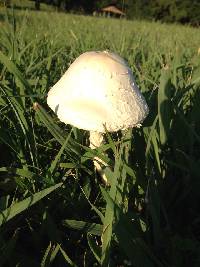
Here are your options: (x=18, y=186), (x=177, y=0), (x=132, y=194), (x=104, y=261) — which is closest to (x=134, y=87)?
(x=132, y=194)

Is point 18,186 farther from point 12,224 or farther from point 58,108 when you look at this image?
point 58,108

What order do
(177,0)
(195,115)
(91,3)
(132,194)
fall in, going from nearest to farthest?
(132,194)
(195,115)
(177,0)
(91,3)

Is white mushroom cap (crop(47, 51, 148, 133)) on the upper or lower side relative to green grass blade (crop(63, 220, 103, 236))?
upper

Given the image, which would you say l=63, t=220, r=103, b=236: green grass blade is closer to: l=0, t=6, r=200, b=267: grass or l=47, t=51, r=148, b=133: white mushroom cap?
l=0, t=6, r=200, b=267: grass

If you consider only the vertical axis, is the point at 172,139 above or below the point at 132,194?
above

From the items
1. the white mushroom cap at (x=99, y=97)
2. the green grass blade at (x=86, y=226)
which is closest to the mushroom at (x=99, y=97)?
the white mushroom cap at (x=99, y=97)

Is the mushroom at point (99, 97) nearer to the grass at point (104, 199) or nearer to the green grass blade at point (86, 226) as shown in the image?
the grass at point (104, 199)

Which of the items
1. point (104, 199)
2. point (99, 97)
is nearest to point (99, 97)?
point (99, 97)

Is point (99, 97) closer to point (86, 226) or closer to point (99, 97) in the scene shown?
point (99, 97)

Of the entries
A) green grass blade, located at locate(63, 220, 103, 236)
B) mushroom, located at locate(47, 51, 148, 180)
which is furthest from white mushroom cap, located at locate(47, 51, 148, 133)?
green grass blade, located at locate(63, 220, 103, 236)
